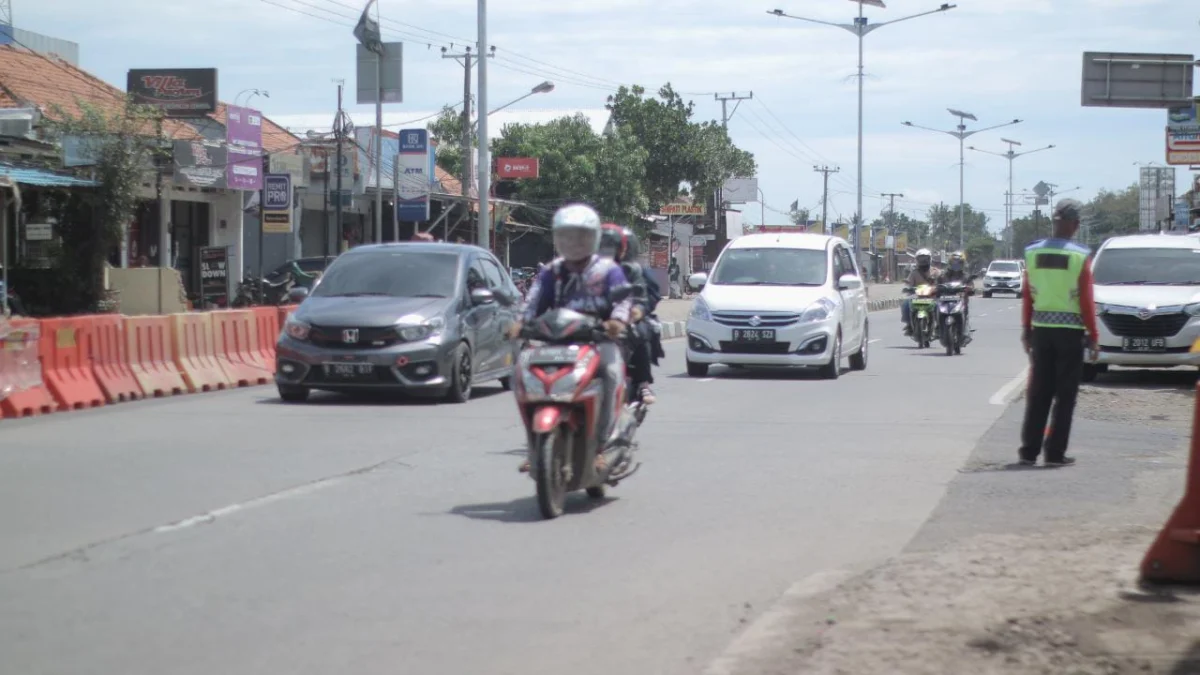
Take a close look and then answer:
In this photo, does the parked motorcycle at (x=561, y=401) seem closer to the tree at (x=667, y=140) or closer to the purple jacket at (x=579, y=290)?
the purple jacket at (x=579, y=290)

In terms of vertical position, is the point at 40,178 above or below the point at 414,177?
below

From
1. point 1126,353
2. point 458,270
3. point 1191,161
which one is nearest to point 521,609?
point 458,270

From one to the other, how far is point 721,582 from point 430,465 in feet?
13.8

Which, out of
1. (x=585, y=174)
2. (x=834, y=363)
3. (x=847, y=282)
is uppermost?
(x=585, y=174)

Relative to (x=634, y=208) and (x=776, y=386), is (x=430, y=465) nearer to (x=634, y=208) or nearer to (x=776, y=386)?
(x=776, y=386)

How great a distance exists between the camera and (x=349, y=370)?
14.8m

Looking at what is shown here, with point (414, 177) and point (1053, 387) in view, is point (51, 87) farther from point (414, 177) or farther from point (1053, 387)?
point (1053, 387)

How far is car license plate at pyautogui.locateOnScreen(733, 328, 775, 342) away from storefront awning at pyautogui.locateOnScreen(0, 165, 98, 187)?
12.8 meters

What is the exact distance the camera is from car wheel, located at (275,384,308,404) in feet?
49.9

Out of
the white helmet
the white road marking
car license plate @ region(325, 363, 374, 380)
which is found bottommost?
the white road marking

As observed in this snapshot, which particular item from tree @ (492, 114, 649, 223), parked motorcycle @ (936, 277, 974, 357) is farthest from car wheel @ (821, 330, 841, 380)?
tree @ (492, 114, 649, 223)

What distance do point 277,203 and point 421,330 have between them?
1940cm

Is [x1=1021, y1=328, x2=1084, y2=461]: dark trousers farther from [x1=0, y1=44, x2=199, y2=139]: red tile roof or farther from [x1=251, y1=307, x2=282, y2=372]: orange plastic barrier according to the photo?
[x1=0, y1=44, x2=199, y2=139]: red tile roof

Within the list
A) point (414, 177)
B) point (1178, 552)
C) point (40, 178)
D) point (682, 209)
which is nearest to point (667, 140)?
point (682, 209)
